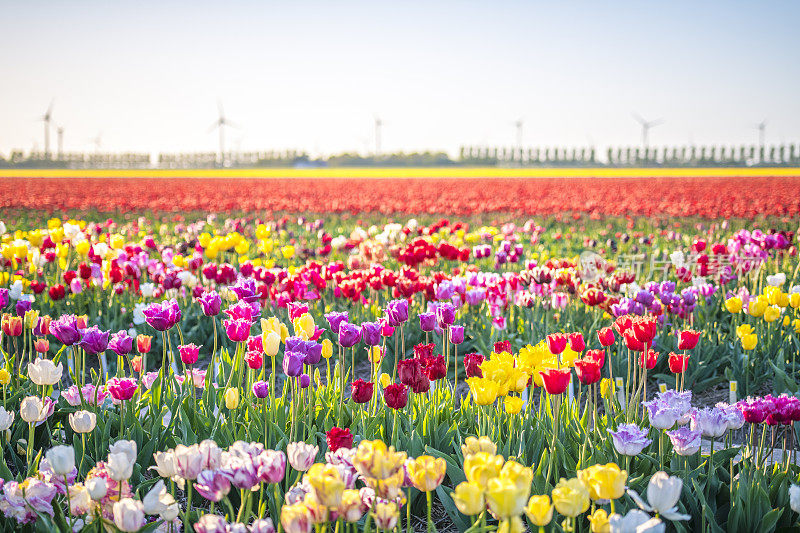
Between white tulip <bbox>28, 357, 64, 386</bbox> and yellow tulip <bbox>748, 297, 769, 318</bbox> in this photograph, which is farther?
yellow tulip <bbox>748, 297, 769, 318</bbox>

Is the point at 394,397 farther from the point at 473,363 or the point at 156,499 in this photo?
the point at 156,499

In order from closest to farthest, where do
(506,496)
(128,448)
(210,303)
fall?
(506,496), (128,448), (210,303)

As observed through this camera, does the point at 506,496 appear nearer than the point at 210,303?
Yes

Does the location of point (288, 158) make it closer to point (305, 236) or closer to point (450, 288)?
point (305, 236)

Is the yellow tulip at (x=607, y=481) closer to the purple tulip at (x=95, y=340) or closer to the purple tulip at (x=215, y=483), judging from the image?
the purple tulip at (x=215, y=483)

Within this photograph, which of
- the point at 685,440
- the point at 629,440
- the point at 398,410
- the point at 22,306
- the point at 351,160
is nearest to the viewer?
the point at 629,440

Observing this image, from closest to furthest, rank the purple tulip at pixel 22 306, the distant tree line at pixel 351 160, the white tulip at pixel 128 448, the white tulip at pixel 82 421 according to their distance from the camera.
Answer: the white tulip at pixel 128 448 → the white tulip at pixel 82 421 → the purple tulip at pixel 22 306 → the distant tree line at pixel 351 160

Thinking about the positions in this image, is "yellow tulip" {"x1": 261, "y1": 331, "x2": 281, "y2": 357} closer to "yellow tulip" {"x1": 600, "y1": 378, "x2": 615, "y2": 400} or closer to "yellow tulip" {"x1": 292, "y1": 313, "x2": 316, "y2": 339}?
"yellow tulip" {"x1": 292, "y1": 313, "x2": 316, "y2": 339}

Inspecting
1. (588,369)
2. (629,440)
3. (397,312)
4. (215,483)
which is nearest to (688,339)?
(588,369)

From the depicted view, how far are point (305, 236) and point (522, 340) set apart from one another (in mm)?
7344

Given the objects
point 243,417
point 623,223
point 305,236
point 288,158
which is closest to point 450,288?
point 243,417

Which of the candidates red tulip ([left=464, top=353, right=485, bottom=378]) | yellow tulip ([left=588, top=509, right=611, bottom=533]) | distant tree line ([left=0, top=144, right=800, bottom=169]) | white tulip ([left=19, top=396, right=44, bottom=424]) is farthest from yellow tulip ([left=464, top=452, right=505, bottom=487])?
distant tree line ([left=0, top=144, right=800, bottom=169])

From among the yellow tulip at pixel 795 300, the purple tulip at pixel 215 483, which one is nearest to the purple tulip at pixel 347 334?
the purple tulip at pixel 215 483

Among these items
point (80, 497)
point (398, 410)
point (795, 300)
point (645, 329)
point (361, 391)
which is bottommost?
point (398, 410)
